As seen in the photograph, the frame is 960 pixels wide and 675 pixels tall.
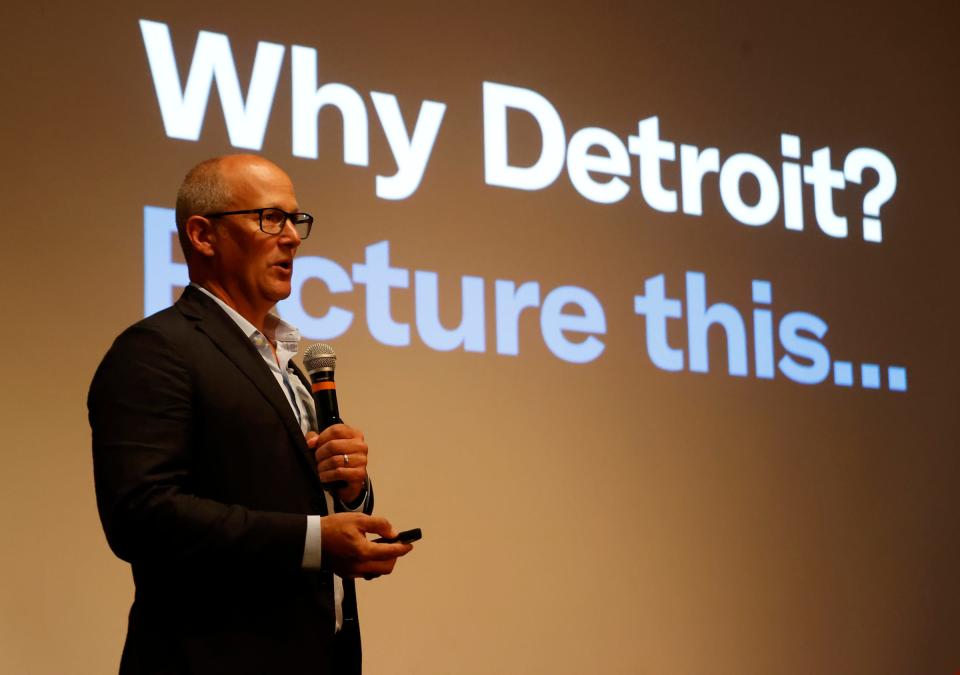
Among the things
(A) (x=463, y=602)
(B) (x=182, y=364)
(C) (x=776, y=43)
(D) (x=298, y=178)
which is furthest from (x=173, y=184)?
(C) (x=776, y=43)

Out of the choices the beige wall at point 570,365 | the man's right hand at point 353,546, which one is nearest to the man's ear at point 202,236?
the man's right hand at point 353,546

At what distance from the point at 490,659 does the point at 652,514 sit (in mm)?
796

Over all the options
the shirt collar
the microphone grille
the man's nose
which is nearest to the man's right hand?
the microphone grille

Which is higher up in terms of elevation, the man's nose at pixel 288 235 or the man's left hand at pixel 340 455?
the man's nose at pixel 288 235

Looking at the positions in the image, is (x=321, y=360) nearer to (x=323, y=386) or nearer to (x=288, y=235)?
(x=323, y=386)

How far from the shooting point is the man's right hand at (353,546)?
1.97 metres

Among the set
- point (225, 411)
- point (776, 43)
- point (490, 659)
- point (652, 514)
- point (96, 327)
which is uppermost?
point (776, 43)

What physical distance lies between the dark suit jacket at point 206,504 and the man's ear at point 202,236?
0.53ft

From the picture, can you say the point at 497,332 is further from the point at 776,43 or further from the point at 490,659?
the point at 776,43

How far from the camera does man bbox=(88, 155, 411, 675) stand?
1930 millimetres

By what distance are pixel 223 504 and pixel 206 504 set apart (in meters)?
0.04

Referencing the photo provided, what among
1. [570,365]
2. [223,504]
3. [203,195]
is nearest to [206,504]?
[223,504]

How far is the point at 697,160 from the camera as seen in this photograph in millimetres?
4707

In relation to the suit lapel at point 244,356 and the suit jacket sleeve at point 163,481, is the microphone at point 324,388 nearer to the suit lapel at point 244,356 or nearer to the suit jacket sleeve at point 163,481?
the suit lapel at point 244,356
